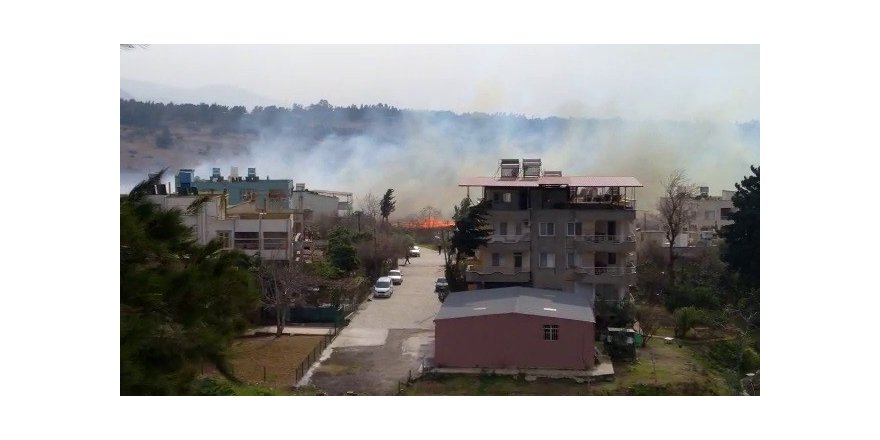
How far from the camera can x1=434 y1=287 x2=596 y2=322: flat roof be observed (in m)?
7.16

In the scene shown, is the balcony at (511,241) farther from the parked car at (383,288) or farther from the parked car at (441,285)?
the parked car at (383,288)

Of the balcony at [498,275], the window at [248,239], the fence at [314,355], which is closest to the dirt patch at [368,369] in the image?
the fence at [314,355]

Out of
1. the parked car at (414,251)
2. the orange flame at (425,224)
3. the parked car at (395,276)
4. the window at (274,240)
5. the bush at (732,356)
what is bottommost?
the bush at (732,356)

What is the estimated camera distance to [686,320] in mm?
8555

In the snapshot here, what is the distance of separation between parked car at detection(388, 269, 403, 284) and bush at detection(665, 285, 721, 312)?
11.6ft

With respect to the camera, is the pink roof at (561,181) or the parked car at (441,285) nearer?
the pink roof at (561,181)

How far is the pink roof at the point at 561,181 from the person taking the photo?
340 inches

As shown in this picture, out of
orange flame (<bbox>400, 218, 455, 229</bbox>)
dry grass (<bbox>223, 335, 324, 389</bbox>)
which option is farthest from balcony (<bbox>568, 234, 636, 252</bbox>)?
orange flame (<bbox>400, 218, 455, 229</bbox>)

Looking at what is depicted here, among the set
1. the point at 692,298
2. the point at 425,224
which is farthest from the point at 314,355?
the point at 425,224

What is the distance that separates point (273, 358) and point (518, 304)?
2470 mm

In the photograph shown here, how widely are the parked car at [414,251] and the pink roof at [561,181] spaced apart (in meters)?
3.45

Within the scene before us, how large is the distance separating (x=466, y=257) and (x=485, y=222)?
625 millimetres

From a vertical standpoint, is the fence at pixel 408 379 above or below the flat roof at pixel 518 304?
below

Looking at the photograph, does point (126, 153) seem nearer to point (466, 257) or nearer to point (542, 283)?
point (466, 257)
